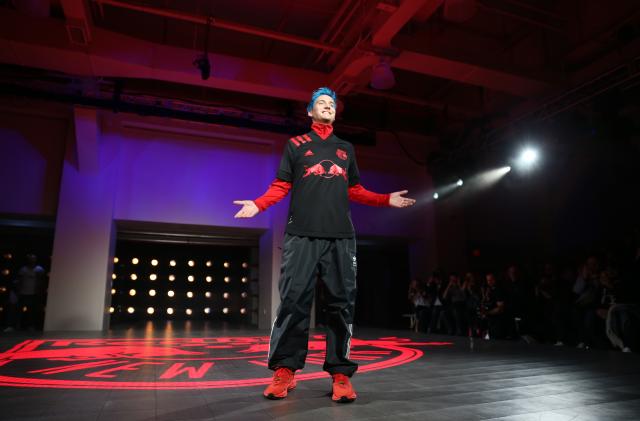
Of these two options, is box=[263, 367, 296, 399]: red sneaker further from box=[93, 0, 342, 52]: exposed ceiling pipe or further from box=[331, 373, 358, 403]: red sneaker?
box=[93, 0, 342, 52]: exposed ceiling pipe

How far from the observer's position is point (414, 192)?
9.84 m

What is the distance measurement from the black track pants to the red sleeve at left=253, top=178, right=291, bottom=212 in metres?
0.23

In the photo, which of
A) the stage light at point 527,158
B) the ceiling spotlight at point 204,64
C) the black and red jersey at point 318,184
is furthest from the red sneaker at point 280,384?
the stage light at point 527,158

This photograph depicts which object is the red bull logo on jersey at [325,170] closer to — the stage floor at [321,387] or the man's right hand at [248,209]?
the man's right hand at [248,209]

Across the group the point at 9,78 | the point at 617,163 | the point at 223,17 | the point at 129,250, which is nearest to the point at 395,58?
the point at 223,17

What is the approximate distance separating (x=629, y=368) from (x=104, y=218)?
25.3 feet

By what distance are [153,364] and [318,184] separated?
199 centimetres

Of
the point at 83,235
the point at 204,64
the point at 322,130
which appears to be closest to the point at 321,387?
the point at 322,130

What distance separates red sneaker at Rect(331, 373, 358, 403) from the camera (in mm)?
1884

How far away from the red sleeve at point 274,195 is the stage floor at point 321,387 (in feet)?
3.06

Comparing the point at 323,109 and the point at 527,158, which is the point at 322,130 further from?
the point at 527,158

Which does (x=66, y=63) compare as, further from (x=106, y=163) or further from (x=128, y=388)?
(x=128, y=388)

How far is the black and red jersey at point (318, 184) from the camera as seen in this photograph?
2.15m

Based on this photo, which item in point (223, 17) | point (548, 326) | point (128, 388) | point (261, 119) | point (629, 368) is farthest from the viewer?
point (261, 119)
